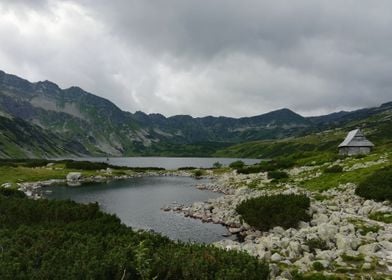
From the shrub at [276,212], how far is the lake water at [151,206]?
296cm

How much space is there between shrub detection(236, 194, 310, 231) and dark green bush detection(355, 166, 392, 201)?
605 centimetres

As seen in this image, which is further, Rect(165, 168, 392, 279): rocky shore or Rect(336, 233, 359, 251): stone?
Rect(336, 233, 359, 251): stone

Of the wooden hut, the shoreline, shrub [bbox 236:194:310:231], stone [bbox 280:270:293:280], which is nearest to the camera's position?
stone [bbox 280:270:293:280]

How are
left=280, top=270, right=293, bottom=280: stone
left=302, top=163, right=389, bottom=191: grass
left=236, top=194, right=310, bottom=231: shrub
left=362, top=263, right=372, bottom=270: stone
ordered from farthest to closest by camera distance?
left=302, top=163, right=389, bottom=191: grass → left=236, top=194, right=310, bottom=231: shrub → left=362, top=263, right=372, bottom=270: stone → left=280, top=270, right=293, bottom=280: stone

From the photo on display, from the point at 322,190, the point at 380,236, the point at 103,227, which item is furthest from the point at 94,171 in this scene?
the point at 380,236

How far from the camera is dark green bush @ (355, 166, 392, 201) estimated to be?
29969mm

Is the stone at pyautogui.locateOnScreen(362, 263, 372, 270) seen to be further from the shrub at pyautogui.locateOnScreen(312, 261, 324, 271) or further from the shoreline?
the shrub at pyautogui.locateOnScreen(312, 261, 324, 271)

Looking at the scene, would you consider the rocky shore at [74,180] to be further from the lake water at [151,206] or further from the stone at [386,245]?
the stone at [386,245]

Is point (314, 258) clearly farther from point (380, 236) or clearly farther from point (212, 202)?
point (212, 202)

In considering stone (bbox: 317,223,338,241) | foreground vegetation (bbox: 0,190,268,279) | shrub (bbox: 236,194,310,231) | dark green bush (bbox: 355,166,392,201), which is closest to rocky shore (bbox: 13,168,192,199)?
shrub (bbox: 236,194,310,231)

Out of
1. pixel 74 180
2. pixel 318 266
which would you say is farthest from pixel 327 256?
pixel 74 180

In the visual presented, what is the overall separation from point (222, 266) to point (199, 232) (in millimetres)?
19546

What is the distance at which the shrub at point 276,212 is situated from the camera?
91.1ft

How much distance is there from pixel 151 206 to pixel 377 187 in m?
26.8
